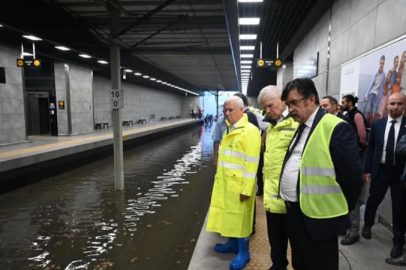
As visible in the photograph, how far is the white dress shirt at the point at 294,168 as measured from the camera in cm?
174

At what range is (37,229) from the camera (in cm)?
401

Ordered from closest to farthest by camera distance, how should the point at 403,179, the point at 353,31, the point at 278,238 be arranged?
the point at 278,238 → the point at 403,179 → the point at 353,31

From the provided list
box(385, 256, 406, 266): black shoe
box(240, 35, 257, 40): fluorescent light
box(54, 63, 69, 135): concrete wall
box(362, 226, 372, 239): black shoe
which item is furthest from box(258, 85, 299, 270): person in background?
box(54, 63, 69, 135): concrete wall

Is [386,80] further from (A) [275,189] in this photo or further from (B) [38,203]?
(B) [38,203]

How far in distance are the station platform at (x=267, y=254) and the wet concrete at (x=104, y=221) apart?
0.35 m

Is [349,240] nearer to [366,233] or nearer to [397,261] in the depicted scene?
[366,233]

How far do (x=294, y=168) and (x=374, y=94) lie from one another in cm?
301

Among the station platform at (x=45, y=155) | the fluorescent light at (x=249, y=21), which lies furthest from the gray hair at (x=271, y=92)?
the fluorescent light at (x=249, y=21)

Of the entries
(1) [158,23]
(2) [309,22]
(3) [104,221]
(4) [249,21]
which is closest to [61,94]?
(1) [158,23]

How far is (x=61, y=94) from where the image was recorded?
42.4 ft

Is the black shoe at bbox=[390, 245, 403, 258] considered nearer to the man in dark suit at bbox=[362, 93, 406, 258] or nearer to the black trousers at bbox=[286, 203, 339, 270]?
the man in dark suit at bbox=[362, 93, 406, 258]

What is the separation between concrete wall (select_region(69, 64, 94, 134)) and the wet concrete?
6.82 meters

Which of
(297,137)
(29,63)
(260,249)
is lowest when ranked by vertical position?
(260,249)

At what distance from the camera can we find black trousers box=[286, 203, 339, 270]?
1.63 m
